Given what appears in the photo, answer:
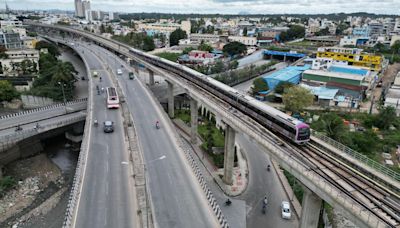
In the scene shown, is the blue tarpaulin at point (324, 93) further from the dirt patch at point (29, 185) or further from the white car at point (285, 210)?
the dirt patch at point (29, 185)

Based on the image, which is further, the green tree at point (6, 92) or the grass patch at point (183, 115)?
the grass patch at point (183, 115)

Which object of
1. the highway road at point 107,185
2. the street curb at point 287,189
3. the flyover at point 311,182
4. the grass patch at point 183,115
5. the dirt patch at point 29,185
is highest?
the flyover at point 311,182

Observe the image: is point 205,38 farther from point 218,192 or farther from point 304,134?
point 304,134

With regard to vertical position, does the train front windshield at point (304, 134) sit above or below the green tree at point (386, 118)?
above

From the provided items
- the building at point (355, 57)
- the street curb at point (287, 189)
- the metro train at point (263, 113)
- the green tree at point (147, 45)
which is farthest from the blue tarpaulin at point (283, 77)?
the green tree at point (147, 45)

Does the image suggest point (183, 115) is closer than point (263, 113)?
No

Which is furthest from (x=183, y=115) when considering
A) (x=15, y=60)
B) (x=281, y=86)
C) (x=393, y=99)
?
(x=15, y=60)

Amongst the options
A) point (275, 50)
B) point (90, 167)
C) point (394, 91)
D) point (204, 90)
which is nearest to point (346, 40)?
point (275, 50)

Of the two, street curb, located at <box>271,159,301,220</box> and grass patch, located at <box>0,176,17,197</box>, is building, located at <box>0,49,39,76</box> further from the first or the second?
street curb, located at <box>271,159,301,220</box>
